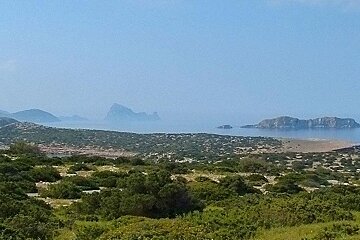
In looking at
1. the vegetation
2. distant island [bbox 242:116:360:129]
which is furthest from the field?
distant island [bbox 242:116:360:129]

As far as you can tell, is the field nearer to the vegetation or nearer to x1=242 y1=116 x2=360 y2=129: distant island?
the vegetation

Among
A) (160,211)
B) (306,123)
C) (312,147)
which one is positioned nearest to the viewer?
(160,211)

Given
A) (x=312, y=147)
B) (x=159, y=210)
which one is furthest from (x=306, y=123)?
(x=159, y=210)

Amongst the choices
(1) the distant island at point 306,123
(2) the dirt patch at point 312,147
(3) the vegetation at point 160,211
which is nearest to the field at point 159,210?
(3) the vegetation at point 160,211

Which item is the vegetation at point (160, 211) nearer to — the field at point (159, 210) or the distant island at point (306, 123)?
the field at point (159, 210)

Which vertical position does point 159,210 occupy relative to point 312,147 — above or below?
below

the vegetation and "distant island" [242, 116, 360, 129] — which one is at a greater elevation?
"distant island" [242, 116, 360, 129]

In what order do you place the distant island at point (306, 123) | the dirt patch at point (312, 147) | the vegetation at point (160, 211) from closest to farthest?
1. the vegetation at point (160, 211)
2. the dirt patch at point (312, 147)
3. the distant island at point (306, 123)

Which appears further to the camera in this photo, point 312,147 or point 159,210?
point 312,147

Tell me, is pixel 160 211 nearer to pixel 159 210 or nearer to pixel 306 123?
pixel 159 210

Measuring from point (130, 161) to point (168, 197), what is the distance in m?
17.4

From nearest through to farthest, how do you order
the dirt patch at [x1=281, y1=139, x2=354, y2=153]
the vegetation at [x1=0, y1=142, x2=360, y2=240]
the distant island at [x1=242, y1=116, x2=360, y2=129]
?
the vegetation at [x1=0, y1=142, x2=360, y2=240] < the dirt patch at [x1=281, y1=139, x2=354, y2=153] < the distant island at [x1=242, y1=116, x2=360, y2=129]

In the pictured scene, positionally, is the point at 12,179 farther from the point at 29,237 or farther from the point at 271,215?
the point at 271,215

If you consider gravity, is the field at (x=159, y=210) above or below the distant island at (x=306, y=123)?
below
